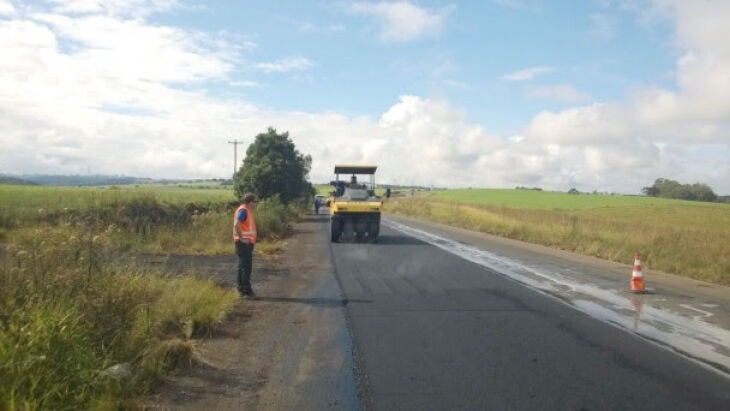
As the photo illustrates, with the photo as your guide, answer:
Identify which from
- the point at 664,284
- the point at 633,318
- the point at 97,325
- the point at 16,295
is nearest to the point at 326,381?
the point at 97,325

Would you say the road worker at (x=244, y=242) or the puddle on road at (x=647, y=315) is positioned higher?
the road worker at (x=244, y=242)

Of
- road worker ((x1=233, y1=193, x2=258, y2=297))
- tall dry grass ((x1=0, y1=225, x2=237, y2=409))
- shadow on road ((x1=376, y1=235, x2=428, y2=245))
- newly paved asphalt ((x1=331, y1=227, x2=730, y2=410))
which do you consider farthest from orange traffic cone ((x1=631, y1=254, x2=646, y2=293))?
shadow on road ((x1=376, y1=235, x2=428, y2=245))

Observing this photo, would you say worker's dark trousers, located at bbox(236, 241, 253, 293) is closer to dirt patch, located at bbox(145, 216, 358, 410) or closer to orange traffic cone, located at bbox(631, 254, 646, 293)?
dirt patch, located at bbox(145, 216, 358, 410)

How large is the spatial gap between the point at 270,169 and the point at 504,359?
121 ft

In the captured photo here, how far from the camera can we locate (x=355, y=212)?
23.1 m

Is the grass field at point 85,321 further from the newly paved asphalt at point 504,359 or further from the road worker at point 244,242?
the newly paved asphalt at point 504,359

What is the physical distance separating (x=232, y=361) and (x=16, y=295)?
232 cm

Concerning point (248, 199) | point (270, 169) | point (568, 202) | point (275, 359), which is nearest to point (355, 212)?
point (248, 199)

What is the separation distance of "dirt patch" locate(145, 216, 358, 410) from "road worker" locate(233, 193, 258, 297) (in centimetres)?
40

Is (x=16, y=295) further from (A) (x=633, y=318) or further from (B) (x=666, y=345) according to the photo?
(A) (x=633, y=318)

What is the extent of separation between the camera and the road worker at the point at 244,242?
35.5 ft

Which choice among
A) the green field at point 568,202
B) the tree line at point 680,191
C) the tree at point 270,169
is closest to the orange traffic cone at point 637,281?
the tree at point 270,169

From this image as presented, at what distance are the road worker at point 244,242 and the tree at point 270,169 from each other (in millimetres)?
30273

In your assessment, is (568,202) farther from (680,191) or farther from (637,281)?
(637,281)
